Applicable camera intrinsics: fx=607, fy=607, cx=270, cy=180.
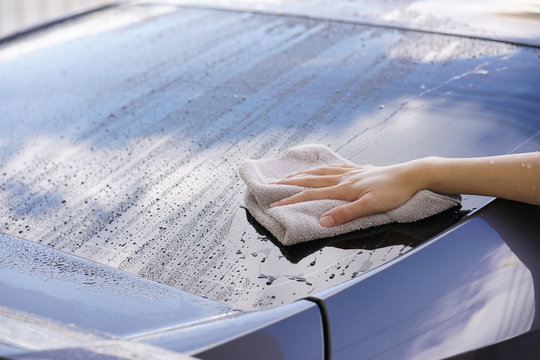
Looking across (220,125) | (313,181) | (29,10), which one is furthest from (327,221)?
(29,10)

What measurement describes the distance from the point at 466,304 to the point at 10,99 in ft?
4.25

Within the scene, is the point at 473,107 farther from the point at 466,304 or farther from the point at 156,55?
the point at 156,55

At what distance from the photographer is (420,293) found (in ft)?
2.80

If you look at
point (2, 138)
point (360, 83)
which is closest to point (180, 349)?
point (2, 138)

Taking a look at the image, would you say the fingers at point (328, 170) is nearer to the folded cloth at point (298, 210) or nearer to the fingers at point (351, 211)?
the folded cloth at point (298, 210)

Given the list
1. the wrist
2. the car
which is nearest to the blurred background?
the car

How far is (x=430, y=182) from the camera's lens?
108 centimetres

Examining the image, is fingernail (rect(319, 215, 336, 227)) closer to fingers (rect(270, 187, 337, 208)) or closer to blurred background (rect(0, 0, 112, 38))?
fingers (rect(270, 187, 337, 208))

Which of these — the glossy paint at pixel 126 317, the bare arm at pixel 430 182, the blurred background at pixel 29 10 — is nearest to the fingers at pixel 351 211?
the bare arm at pixel 430 182

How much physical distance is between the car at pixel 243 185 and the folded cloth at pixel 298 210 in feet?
0.06

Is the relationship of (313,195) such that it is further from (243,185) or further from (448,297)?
(448,297)

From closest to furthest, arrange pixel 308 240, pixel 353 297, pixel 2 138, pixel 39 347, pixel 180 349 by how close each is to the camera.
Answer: pixel 39 347
pixel 180 349
pixel 353 297
pixel 308 240
pixel 2 138

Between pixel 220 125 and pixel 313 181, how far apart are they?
0.36 metres

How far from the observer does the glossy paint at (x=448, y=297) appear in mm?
795
